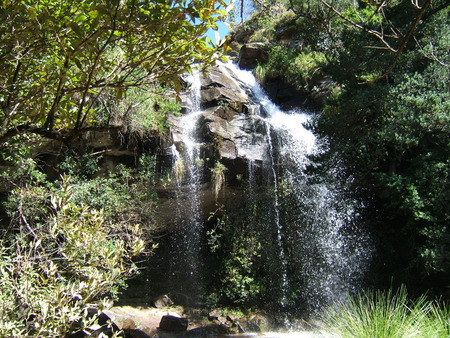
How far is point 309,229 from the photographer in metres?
10.9

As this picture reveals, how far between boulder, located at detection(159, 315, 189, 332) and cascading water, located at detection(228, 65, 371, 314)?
2.79m

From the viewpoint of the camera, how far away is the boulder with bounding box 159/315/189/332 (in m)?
8.88

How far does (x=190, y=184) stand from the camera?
10.6 meters

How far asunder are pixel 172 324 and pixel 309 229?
4454 mm

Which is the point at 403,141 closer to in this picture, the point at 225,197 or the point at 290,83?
the point at 225,197

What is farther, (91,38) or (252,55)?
(252,55)

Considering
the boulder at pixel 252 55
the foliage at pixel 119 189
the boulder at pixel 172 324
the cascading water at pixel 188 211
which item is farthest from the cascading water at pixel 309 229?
the boulder at pixel 252 55

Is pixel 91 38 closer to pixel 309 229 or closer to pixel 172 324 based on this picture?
pixel 172 324

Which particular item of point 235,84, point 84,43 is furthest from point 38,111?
point 235,84

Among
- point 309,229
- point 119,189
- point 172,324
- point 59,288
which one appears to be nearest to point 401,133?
point 309,229

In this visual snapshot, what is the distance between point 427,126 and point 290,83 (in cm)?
622

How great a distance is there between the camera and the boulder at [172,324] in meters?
8.88

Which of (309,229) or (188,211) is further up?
(188,211)

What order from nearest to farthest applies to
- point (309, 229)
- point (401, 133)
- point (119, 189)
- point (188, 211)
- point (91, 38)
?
point (91, 38)
point (401, 133)
point (119, 189)
point (309, 229)
point (188, 211)
